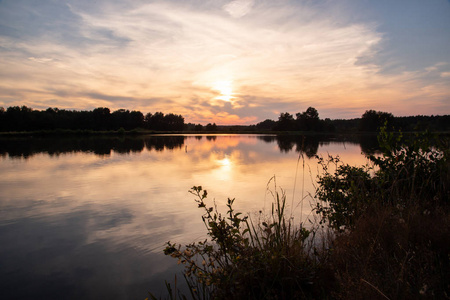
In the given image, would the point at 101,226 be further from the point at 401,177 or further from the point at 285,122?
the point at 285,122

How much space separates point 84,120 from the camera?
10819 cm

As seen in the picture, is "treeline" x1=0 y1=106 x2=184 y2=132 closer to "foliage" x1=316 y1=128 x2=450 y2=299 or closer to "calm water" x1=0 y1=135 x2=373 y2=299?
"calm water" x1=0 y1=135 x2=373 y2=299

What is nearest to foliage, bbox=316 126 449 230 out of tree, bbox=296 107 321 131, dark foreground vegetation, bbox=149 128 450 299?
dark foreground vegetation, bbox=149 128 450 299

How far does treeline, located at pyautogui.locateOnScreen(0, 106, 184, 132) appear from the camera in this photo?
89.8m

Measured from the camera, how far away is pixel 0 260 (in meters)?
5.49

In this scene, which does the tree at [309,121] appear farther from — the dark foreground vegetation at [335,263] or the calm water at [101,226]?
the dark foreground vegetation at [335,263]

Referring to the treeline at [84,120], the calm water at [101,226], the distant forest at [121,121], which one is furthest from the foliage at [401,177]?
the treeline at [84,120]

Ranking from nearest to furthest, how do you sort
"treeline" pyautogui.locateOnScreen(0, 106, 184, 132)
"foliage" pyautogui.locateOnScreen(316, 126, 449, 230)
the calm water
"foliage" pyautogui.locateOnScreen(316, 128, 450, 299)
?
"foliage" pyautogui.locateOnScreen(316, 128, 450, 299) < the calm water < "foliage" pyautogui.locateOnScreen(316, 126, 449, 230) < "treeline" pyautogui.locateOnScreen(0, 106, 184, 132)

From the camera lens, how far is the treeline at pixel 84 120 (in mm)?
89750

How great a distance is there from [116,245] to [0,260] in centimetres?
225

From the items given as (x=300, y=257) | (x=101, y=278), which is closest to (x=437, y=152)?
(x=300, y=257)

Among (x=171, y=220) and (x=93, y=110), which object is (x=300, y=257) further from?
(x=93, y=110)

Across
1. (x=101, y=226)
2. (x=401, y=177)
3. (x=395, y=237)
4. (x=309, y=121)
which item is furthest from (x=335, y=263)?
(x=309, y=121)

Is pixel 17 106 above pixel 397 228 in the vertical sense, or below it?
above
